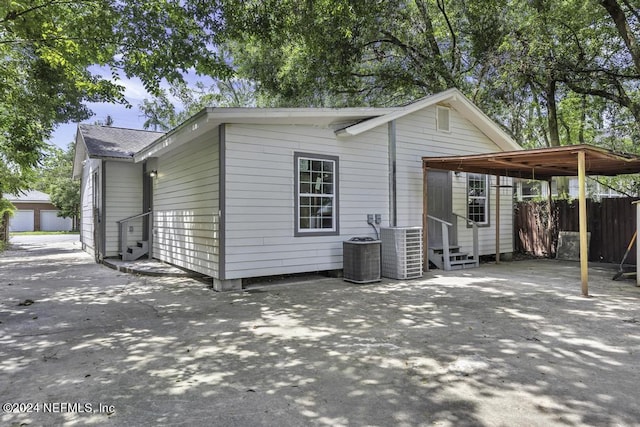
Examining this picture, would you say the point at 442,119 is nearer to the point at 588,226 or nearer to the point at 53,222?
the point at 588,226

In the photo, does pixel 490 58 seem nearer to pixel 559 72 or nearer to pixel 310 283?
pixel 559 72

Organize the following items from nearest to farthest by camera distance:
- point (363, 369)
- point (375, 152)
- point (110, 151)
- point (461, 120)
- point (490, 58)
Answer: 1. point (363, 369)
2. point (375, 152)
3. point (461, 120)
4. point (110, 151)
5. point (490, 58)

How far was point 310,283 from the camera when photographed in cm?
687

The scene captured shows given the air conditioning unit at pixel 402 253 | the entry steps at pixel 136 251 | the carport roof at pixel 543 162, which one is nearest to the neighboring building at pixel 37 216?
the entry steps at pixel 136 251

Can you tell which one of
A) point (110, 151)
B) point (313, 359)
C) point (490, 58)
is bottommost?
point (313, 359)

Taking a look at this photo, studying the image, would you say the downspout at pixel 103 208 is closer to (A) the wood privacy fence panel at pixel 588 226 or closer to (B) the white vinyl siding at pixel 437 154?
(B) the white vinyl siding at pixel 437 154

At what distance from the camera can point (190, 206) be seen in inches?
288

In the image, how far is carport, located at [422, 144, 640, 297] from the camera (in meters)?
5.67

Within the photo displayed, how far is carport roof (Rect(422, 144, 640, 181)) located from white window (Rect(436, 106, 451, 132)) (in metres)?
1.12

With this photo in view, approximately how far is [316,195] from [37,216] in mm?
32336

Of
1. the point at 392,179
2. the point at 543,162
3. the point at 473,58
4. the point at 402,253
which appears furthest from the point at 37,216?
the point at 543,162

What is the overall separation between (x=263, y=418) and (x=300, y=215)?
475 cm

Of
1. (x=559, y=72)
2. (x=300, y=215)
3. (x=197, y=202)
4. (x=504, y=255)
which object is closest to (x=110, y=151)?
(x=197, y=202)

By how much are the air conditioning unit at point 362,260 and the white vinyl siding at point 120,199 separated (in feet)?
21.6
